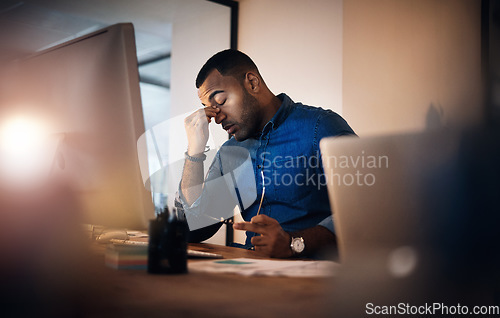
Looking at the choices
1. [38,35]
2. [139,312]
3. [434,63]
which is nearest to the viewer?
[139,312]

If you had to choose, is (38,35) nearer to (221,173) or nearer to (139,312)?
(221,173)

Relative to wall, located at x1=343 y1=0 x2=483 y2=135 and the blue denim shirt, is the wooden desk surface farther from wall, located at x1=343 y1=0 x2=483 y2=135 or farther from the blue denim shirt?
wall, located at x1=343 y1=0 x2=483 y2=135

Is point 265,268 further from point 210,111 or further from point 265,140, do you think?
point 210,111

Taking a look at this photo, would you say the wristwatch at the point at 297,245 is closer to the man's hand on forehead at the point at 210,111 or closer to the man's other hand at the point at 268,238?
the man's other hand at the point at 268,238

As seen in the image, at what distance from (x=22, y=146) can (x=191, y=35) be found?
3448mm

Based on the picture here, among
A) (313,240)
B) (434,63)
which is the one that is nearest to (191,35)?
(434,63)

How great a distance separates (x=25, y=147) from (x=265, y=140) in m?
1.19

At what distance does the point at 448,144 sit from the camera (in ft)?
1.99

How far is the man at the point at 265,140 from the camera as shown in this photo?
5.47ft

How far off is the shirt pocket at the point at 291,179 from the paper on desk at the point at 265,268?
2.42 feet

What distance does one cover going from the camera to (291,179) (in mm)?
1684

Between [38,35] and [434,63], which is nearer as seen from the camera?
[434,63]

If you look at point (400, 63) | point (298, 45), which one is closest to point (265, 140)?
point (400, 63)

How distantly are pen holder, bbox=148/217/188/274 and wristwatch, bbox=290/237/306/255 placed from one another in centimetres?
44
